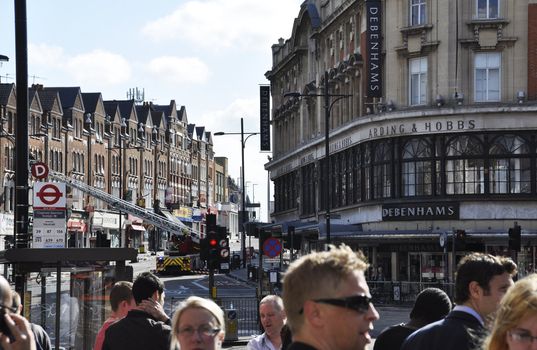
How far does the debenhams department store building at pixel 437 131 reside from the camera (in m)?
52.4

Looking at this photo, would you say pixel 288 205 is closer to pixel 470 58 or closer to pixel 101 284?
pixel 470 58

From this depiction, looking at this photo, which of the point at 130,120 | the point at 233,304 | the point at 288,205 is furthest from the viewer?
the point at 130,120

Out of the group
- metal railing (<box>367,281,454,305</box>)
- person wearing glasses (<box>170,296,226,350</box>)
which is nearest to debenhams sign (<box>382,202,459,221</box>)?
metal railing (<box>367,281,454,305</box>)

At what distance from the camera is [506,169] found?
52375mm

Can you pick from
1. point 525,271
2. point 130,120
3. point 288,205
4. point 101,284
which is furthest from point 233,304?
point 130,120

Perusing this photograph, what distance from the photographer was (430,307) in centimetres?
957

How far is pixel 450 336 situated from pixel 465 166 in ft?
152

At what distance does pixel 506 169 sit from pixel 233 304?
17.7 metres

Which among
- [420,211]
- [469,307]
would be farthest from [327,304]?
[420,211]

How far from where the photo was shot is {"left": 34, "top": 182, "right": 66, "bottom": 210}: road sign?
25848mm

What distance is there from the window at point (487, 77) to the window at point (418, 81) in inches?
98.0

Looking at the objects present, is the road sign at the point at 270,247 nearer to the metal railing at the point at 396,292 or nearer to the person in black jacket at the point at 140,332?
the metal railing at the point at 396,292

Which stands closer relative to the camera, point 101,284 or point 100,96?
point 101,284

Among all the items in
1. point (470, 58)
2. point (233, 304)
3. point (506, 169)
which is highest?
point (470, 58)
